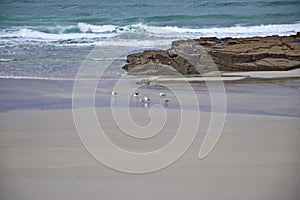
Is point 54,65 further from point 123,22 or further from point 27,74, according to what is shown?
point 123,22

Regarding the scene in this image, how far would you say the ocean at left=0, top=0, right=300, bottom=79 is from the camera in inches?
308

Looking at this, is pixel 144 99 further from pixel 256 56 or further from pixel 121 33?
pixel 121 33

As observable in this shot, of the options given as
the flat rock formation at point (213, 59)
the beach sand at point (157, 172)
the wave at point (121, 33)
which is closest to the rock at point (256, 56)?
the flat rock formation at point (213, 59)

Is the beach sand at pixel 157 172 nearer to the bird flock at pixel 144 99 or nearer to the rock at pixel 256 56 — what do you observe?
the bird flock at pixel 144 99

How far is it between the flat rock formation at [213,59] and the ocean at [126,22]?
1308 millimetres

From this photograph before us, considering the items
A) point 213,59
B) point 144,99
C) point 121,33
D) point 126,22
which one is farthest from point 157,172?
point 126,22

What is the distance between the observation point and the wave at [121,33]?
8148 millimetres

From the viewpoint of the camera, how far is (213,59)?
19.1ft

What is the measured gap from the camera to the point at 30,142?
285cm

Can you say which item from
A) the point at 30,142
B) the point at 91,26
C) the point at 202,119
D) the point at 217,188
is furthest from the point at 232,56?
the point at 91,26

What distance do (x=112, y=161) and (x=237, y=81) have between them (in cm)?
266

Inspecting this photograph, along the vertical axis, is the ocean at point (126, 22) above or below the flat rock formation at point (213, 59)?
above

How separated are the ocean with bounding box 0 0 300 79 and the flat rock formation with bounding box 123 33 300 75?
131cm

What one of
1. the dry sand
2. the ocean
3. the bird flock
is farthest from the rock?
the dry sand
